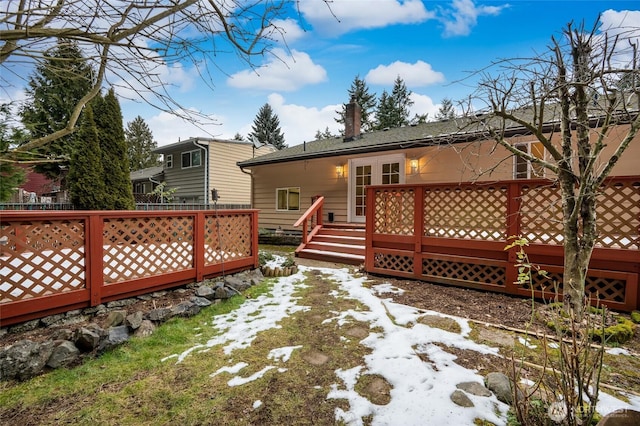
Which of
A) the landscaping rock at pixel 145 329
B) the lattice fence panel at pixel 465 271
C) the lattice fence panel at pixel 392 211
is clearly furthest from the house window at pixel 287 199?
the landscaping rock at pixel 145 329

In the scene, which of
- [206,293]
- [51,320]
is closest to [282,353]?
[206,293]

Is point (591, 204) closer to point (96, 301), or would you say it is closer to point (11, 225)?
point (96, 301)

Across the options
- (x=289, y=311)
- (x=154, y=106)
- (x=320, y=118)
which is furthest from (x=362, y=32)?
(x=320, y=118)

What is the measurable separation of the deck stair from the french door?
932 mm

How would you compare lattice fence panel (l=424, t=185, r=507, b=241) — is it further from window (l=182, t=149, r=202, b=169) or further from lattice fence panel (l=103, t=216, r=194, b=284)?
window (l=182, t=149, r=202, b=169)

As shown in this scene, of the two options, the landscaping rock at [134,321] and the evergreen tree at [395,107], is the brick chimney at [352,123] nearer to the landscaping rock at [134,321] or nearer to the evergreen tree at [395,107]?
the landscaping rock at [134,321]

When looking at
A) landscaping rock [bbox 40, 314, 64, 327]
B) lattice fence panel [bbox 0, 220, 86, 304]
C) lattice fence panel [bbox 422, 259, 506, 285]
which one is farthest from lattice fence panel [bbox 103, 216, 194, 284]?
lattice fence panel [bbox 422, 259, 506, 285]

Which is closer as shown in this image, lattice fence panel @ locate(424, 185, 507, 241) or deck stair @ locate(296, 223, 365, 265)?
lattice fence panel @ locate(424, 185, 507, 241)

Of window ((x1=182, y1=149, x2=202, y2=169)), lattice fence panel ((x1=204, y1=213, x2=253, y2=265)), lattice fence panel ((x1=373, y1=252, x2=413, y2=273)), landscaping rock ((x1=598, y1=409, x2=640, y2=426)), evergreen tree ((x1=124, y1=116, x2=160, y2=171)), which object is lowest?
lattice fence panel ((x1=373, y1=252, x2=413, y2=273))

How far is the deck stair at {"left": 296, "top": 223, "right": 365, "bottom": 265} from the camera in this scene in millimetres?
6766

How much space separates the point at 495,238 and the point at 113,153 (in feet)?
41.2

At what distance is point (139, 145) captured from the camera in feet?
109

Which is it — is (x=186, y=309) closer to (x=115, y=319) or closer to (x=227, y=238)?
(x=115, y=319)

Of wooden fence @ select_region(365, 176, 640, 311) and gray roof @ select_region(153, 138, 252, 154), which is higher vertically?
gray roof @ select_region(153, 138, 252, 154)
